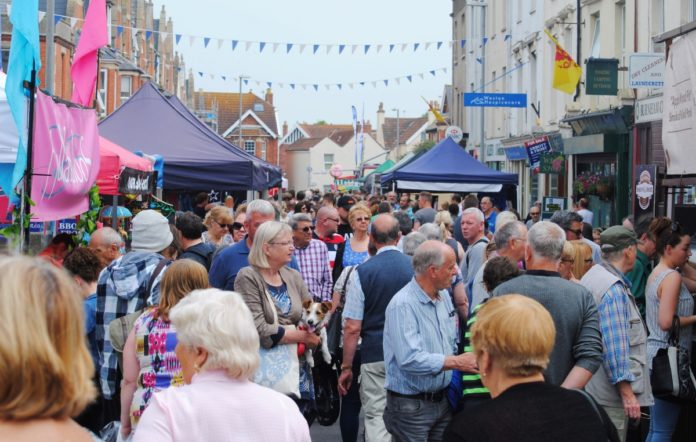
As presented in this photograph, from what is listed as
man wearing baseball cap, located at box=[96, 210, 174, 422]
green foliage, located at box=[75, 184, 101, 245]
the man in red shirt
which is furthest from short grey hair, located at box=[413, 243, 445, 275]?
the man in red shirt

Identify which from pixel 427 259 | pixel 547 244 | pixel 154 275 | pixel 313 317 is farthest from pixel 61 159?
pixel 547 244

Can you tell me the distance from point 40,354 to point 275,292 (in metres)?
4.12

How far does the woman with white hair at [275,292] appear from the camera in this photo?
612 cm

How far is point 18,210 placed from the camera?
674 centimetres

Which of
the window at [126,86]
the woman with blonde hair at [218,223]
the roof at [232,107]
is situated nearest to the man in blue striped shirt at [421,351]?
the woman with blonde hair at [218,223]

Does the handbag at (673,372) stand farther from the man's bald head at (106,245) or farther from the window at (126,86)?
the window at (126,86)

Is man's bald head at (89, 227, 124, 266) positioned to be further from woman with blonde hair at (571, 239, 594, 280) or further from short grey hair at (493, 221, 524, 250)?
woman with blonde hair at (571, 239, 594, 280)

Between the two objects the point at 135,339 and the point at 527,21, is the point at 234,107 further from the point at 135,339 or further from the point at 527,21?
the point at 135,339

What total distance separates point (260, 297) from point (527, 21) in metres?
26.6

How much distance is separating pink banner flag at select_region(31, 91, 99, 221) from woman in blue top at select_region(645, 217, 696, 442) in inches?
171

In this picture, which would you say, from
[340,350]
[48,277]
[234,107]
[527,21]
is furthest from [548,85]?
[234,107]

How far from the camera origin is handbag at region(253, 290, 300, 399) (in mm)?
5996

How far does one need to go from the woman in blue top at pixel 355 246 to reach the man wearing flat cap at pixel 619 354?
327 centimetres

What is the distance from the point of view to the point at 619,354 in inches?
228
